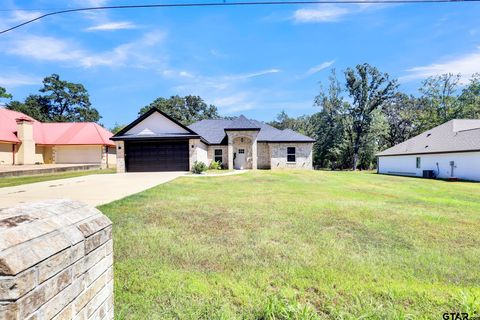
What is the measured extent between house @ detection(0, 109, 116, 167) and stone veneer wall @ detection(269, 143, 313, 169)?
1696 centimetres

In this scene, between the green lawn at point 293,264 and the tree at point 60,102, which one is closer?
the green lawn at point 293,264

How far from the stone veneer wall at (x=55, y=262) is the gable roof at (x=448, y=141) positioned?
23280 mm

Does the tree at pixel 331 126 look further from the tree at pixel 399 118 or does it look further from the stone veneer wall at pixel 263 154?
the stone veneer wall at pixel 263 154

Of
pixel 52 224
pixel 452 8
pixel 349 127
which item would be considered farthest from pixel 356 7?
pixel 349 127

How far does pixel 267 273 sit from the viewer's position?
3.31 m

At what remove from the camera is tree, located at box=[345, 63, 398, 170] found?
1367 inches

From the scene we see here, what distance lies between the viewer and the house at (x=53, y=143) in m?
23.5

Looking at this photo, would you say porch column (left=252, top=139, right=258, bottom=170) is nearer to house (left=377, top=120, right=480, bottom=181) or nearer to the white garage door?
house (left=377, top=120, right=480, bottom=181)

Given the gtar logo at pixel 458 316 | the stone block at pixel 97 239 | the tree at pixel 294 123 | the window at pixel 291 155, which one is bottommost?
the gtar logo at pixel 458 316

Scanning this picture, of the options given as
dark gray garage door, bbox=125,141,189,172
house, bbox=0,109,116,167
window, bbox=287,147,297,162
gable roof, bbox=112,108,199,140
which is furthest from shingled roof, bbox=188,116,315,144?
house, bbox=0,109,116,167

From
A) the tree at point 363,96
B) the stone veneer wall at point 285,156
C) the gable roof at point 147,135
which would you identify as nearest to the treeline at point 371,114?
the tree at point 363,96

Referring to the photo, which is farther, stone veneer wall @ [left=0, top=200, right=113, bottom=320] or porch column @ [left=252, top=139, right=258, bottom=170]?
porch column @ [left=252, top=139, right=258, bottom=170]

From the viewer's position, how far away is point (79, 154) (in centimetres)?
2672

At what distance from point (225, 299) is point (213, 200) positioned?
5.25 m
